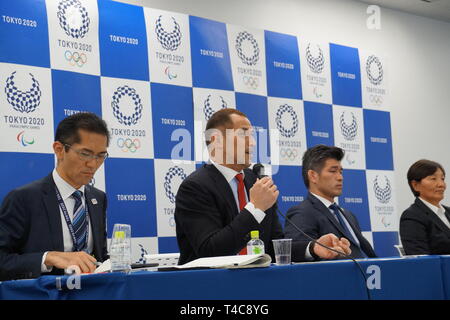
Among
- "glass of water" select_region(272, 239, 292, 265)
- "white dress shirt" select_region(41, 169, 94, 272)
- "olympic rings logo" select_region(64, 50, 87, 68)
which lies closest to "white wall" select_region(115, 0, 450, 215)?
"olympic rings logo" select_region(64, 50, 87, 68)

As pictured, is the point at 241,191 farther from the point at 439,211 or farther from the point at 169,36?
the point at 169,36

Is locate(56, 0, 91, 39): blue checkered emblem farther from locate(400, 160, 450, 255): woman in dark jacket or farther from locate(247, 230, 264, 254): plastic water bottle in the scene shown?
locate(400, 160, 450, 255): woman in dark jacket

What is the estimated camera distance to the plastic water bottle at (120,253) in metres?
1.83

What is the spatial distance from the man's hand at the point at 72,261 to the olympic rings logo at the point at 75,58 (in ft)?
7.21

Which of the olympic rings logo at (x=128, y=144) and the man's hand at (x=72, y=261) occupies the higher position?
the olympic rings logo at (x=128, y=144)

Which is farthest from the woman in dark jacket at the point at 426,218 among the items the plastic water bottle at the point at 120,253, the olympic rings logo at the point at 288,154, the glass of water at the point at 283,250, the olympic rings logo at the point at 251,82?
the plastic water bottle at the point at 120,253

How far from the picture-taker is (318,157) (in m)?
Answer: 3.50

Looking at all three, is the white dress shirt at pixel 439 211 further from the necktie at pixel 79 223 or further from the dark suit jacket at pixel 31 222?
the dark suit jacket at pixel 31 222

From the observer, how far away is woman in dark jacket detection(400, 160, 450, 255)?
369cm

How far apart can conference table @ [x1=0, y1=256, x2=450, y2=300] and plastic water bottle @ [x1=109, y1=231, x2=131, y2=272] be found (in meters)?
0.20

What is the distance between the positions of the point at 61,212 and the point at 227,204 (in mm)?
688

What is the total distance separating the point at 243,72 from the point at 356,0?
6.29ft

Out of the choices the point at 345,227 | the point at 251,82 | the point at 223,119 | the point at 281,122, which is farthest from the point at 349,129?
the point at 223,119
